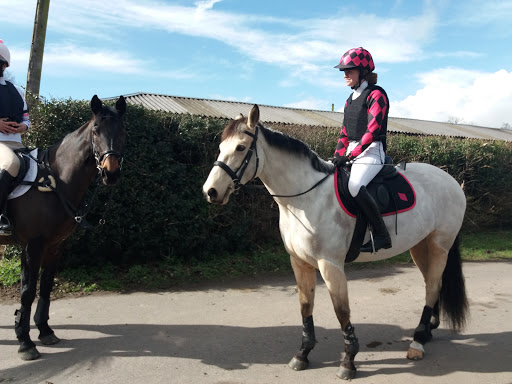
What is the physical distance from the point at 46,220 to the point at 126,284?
255 cm

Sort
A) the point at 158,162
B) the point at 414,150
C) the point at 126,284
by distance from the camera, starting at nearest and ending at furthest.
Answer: the point at 126,284 < the point at 158,162 < the point at 414,150

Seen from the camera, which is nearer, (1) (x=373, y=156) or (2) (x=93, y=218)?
(1) (x=373, y=156)

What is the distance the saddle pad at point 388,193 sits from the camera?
366 centimetres

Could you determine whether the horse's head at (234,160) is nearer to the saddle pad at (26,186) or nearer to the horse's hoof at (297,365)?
the horse's hoof at (297,365)

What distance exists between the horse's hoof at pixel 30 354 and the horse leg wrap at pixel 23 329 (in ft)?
0.13

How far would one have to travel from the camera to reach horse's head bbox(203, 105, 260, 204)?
10.1 feet

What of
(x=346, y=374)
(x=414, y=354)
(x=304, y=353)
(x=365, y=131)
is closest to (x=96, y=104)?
(x=365, y=131)

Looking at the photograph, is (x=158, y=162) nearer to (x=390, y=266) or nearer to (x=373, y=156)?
Result: (x=373, y=156)

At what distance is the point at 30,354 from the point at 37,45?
22.5ft

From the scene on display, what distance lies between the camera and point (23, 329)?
150 inches

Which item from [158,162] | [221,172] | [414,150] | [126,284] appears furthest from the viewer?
[414,150]

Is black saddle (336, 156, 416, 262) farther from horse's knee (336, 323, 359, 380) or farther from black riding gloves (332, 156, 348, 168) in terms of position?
horse's knee (336, 323, 359, 380)

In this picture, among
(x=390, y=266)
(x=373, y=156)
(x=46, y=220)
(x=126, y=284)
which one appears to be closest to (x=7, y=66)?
(x=46, y=220)

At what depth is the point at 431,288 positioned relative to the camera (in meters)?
4.27
